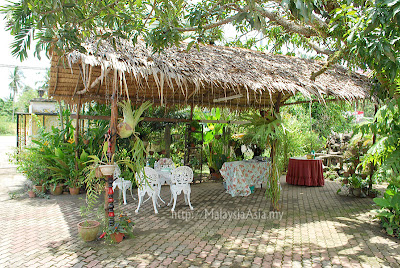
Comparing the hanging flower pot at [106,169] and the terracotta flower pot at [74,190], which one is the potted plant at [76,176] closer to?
the terracotta flower pot at [74,190]

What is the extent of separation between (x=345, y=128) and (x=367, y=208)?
315 inches

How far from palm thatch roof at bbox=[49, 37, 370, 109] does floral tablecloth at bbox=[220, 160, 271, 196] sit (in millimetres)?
1674

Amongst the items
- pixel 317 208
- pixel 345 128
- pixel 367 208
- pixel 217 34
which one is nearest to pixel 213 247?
pixel 317 208

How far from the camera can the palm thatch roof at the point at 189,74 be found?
422 cm

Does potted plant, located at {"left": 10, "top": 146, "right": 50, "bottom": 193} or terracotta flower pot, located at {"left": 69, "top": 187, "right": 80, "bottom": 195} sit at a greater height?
potted plant, located at {"left": 10, "top": 146, "right": 50, "bottom": 193}

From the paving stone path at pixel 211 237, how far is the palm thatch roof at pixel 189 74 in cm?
213

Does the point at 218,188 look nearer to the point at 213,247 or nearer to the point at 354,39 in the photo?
the point at 213,247

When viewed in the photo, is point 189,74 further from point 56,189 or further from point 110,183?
point 56,189

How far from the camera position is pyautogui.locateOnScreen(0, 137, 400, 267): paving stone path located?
3258mm

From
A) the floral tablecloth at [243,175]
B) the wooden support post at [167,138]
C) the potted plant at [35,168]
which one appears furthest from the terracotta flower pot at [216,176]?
the potted plant at [35,168]

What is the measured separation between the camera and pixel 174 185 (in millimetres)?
5242

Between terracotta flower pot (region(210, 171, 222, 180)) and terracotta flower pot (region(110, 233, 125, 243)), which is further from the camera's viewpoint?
terracotta flower pot (region(210, 171, 222, 180))

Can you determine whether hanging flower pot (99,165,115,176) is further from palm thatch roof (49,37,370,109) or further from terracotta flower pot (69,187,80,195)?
terracotta flower pot (69,187,80,195)

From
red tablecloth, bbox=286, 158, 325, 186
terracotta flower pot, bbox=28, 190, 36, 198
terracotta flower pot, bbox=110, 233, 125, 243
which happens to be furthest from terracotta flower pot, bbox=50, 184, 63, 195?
red tablecloth, bbox=286, 158, 325, 186
